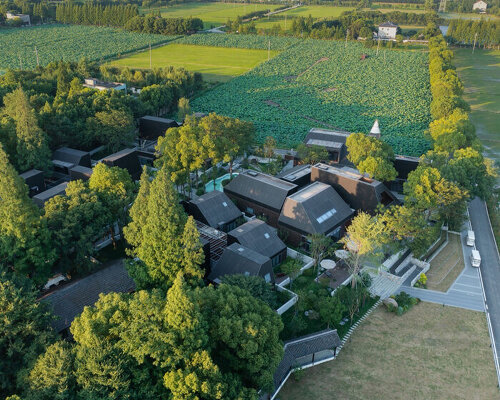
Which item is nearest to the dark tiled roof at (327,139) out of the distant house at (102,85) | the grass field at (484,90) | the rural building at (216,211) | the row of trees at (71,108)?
the rural building at (216,211)

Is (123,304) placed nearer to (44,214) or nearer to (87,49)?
(44,214)

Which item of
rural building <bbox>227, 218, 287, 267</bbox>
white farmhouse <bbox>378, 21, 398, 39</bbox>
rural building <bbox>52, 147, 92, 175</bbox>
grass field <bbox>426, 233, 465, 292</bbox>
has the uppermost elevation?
white farmhouse <bbox>378, 21, 398, 39</bbox>

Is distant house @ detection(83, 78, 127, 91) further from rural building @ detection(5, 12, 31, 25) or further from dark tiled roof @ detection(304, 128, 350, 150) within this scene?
rural building @ detection(5, 12, 31, 25)

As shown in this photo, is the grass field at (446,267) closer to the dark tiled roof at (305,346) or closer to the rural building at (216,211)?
the dark tiled roof at (305,346)

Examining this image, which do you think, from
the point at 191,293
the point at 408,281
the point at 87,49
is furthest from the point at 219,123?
the point at 87,49

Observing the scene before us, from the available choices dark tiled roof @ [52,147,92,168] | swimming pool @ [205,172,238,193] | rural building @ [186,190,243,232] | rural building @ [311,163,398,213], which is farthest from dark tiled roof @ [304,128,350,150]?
dark tiled roof @ [52,147,92,168]
